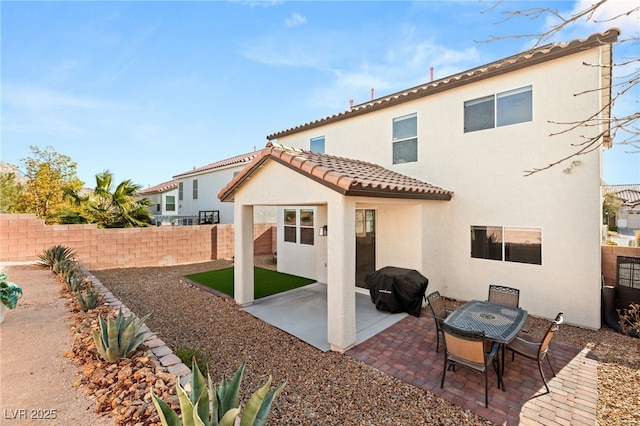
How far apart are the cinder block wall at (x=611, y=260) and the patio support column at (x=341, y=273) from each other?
25.9 feet

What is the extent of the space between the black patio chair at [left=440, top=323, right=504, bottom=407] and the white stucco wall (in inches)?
163

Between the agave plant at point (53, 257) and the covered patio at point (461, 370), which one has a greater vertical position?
the agave plant at point (53, 257)

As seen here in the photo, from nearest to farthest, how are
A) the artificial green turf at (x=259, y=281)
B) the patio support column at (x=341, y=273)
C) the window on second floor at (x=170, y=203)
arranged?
1. the patio support column at (x=341, y=273)
2. the artificial green turf at (x=259, y=281)
3. the window on second floor at (x=170, y=203)

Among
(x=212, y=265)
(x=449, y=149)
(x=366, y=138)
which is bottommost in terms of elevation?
(x=212, y=265)

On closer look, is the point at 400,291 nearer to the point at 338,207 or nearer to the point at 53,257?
the point at 338,207

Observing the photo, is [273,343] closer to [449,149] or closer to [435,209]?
[435,209]

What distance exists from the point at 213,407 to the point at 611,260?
11.0 m

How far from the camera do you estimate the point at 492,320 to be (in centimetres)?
572

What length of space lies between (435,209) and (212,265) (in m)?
13.1

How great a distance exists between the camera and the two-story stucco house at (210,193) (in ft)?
74.9

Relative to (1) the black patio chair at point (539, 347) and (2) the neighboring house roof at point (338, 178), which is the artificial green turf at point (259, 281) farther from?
(1) the black patio chair at point (539, 347)

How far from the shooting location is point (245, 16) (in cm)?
1017

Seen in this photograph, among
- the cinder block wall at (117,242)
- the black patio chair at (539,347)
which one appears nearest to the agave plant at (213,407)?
the black patio chair at (539,347)

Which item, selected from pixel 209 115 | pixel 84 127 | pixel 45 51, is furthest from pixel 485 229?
pixel 84 127
